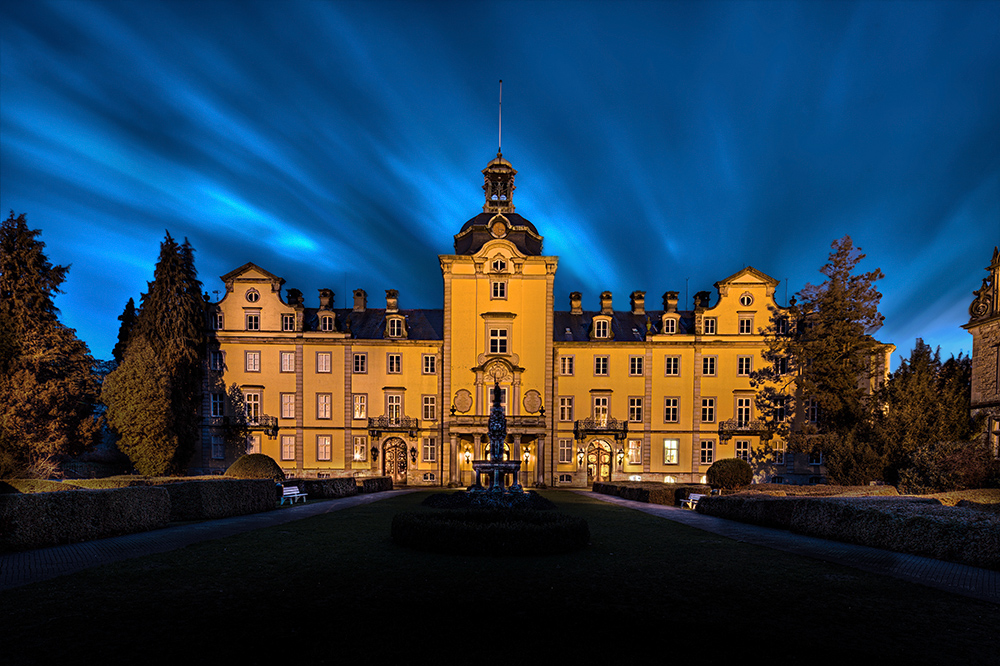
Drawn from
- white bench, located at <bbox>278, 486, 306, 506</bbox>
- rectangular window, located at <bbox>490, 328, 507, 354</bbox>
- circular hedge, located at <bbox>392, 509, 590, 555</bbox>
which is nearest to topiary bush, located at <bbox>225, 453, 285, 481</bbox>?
white bench, located at <bbox>278, 486, 306, 506</bbox>

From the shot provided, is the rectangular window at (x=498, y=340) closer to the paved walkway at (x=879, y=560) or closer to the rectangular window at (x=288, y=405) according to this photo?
the rectangular window at (x=288, y=405)

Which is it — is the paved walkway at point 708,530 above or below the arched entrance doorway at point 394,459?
above

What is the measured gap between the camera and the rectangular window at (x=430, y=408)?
141ft

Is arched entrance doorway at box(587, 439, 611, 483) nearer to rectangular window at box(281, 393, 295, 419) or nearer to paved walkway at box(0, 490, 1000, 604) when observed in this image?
paved walkway at box(0, 490, 1000, 604)

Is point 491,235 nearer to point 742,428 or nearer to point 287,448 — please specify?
point 287,448

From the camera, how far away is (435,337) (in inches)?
1762

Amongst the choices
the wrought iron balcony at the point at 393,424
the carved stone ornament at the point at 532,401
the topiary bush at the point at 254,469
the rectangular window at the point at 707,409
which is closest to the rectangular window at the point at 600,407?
the carved stone ornament at the point at 532,401

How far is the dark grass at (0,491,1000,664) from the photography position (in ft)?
23.3

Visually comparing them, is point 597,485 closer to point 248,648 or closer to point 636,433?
point 636,433

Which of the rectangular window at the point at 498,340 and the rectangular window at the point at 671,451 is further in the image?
the rectangular window at the point at 671,451

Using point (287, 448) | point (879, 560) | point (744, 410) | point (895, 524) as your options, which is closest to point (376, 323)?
point (287, 448)

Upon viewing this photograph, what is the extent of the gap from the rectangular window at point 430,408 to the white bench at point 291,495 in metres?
15.3

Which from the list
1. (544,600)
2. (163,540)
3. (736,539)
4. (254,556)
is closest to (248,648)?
(544,600)

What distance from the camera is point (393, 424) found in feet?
139
